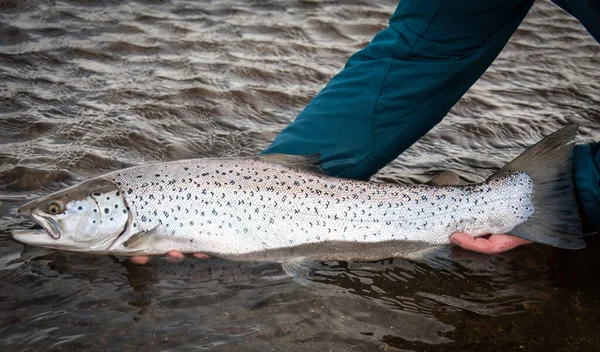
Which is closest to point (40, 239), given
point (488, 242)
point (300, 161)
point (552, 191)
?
point (300, 161)

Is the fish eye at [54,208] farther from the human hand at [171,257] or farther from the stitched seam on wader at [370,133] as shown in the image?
the stitched seam on wader at [370,133]

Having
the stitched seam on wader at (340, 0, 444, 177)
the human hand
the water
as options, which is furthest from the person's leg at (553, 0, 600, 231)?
the human hand

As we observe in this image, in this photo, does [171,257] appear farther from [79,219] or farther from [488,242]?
[488,242]

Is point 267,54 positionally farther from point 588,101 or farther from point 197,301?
point 197,301

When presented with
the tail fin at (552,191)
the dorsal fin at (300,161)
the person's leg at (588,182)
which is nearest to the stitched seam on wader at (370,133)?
the dorsal fin at (300,161)

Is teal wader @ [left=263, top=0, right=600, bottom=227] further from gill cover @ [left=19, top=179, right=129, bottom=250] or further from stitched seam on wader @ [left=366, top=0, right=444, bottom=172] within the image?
gill cover @ [left=19, top=179, right=129, bottom=250]
